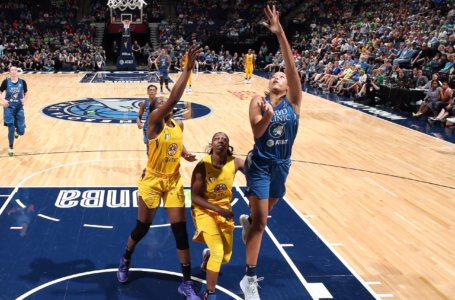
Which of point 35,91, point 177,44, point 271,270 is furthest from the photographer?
point 177,44

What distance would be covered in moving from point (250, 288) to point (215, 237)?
0.58 metres

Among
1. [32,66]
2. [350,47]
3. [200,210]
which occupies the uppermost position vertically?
[350,47]

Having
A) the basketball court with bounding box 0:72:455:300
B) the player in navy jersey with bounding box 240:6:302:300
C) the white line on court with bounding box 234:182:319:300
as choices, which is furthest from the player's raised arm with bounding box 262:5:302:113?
the basketball court with bounding box 0:72:455:300

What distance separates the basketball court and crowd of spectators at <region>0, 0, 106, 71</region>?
591 inches

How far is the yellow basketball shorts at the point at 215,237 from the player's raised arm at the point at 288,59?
48.5 inches

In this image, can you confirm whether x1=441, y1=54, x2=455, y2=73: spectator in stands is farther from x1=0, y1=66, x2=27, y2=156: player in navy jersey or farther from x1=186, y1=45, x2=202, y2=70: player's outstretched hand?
x1=186, y1=45, x2=202, y2=70: player's outstretched hand

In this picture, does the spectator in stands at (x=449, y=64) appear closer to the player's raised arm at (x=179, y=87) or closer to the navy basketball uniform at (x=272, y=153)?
the navy basketball uniform at (x=272, y=153)

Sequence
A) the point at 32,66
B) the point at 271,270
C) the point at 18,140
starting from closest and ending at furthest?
1. the point at 271,270
2. the point at 18,140
3. the point at 32,66

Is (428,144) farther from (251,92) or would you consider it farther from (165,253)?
(251,92)

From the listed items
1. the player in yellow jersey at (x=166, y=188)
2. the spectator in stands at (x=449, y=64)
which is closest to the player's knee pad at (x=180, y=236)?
the player in yellow jersey at (x=166, y=188)

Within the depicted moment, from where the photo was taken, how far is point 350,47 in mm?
20984

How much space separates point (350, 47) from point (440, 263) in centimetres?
1786

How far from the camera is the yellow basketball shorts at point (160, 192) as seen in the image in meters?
3.86

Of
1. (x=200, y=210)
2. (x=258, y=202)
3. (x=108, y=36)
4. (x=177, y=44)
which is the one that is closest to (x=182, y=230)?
(x=200, y=210)
